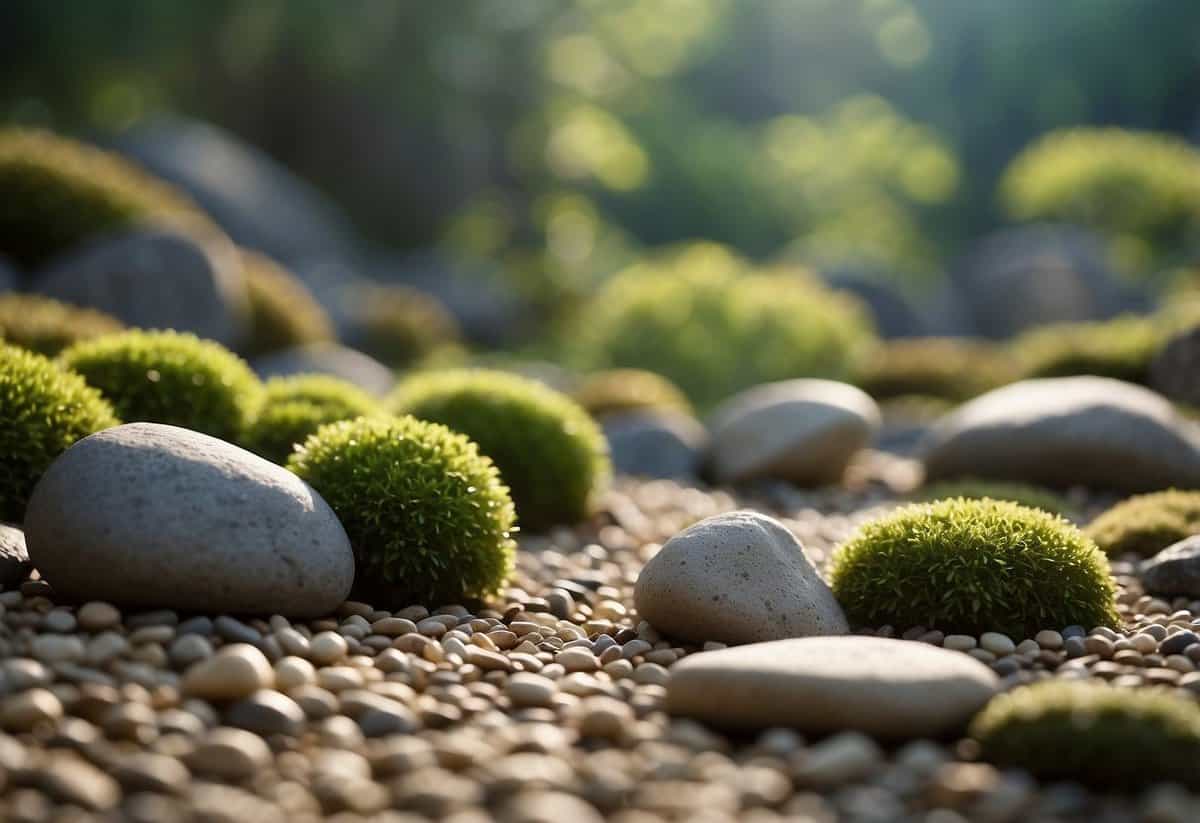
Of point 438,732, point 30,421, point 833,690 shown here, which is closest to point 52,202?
point 30,421

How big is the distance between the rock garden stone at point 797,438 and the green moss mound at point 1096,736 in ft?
18.1

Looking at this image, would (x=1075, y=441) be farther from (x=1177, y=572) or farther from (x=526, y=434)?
(x=526, y=434)

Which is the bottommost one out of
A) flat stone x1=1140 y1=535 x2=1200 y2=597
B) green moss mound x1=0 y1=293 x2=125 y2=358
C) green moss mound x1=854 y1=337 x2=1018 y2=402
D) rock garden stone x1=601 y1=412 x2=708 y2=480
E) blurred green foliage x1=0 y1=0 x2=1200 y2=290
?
flat stone x1=1140 y1=535 x2=1200 y2=597

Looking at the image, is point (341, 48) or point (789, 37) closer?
point (341, 48)

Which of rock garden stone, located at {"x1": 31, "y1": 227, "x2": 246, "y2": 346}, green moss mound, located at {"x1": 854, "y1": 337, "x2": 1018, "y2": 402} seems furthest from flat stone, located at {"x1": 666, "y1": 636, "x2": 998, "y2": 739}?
green moss mound, located at {"x1": 854, "y1": 337, "x2": 1018, "y2": 402}

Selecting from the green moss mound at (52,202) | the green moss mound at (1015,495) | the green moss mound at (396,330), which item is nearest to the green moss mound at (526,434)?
the green moss mound at (1015,495)

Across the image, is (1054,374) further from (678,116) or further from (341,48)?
(678,116)

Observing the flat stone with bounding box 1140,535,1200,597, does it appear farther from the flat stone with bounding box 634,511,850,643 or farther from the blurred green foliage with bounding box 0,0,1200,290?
the blurred green foliage with bounding box 0,0,1200,290

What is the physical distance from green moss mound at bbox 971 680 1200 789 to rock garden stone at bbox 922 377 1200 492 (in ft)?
16.4

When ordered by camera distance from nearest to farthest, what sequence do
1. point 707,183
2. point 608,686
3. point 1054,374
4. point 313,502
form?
point 608,686 → point 313,502 → point 1054,374 → point 707,183

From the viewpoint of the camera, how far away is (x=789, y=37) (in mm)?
38750

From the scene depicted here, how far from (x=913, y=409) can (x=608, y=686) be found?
32.2 feet

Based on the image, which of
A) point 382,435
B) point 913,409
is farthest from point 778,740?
point 913,409

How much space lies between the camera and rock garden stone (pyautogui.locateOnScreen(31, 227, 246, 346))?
31.0 ft
